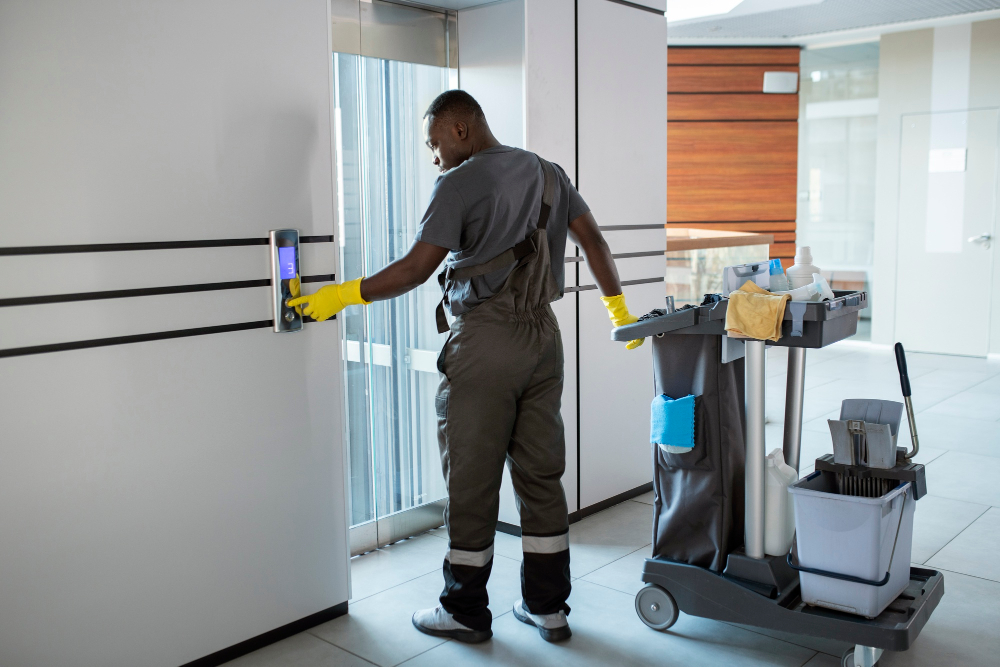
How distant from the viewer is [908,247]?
7137mm

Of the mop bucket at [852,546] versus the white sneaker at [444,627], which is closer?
the mop bucket at [852,546]

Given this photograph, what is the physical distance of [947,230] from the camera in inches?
272

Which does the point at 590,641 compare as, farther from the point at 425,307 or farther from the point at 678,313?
the point at 425,307

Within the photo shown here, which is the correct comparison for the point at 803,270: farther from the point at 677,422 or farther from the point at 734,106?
the point at 734,106

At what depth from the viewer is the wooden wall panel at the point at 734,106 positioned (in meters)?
7.73

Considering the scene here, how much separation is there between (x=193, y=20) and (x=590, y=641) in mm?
1952

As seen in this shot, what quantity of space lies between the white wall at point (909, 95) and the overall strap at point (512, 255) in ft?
19.1

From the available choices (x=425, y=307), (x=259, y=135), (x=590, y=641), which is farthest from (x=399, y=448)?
(x=259, y=135)

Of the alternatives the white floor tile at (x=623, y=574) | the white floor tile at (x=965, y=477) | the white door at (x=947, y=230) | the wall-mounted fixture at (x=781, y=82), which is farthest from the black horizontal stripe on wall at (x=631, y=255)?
the wall-mounted fixture at (x=781, y=82)

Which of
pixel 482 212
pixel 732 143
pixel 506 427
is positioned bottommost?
pixel 506 427

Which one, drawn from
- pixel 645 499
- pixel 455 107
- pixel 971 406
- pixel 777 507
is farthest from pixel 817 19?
pixel 777 507

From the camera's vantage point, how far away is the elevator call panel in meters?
2.26

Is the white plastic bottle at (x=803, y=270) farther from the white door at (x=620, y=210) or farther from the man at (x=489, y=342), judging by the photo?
the white door at (x=620, y=210)

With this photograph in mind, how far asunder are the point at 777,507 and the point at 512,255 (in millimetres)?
995
